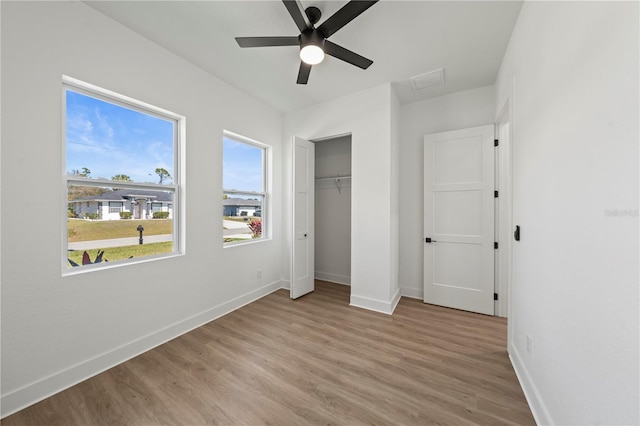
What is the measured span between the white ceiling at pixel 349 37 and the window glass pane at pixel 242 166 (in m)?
0.80

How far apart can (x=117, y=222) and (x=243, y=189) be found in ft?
4.92

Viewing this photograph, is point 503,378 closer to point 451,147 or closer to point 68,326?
point 451,147

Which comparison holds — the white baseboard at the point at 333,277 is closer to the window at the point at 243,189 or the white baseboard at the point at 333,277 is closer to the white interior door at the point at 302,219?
the white interior door at the point at 302,219

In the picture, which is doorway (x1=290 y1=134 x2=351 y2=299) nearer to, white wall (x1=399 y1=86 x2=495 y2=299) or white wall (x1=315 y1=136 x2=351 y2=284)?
white wall (x1=315 y1=136 x2=351 y2=284)

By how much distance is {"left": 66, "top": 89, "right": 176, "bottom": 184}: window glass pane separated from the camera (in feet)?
6.21

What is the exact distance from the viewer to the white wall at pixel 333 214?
4.11m

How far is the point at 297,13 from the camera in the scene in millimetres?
1618

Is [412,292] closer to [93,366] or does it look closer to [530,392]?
[530,392]

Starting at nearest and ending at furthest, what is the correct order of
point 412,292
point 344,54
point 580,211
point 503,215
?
point 580,211 → point 344,54 → point 503,215 → point 412,292

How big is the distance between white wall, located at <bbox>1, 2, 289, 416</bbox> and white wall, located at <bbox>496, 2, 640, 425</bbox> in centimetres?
294

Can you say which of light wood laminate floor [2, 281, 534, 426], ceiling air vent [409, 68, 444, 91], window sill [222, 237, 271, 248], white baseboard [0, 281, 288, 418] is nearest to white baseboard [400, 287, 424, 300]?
light wood laminate floor [2, 281, 534, 426]

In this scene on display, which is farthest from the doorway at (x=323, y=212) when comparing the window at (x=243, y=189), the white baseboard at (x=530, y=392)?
the white baseboard at (x=530, y=392)

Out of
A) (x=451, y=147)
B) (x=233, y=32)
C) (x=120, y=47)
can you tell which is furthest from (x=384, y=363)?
(x=120, y=47)

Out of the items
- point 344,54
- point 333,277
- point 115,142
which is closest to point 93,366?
point 115,142
